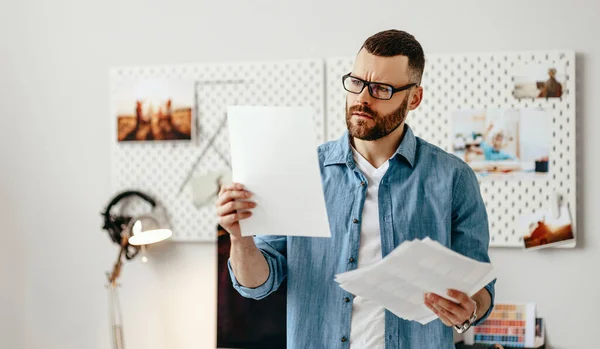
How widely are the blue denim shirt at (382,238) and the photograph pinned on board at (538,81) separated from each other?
0.96 m

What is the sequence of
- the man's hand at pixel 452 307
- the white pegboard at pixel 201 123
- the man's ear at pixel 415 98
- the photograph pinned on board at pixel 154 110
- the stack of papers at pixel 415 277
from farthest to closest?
1. the photograph pinned on board at pixel 154 110
2. the white pegboard at pixel 201 123
3. the man's ear at pixel 415 98
4. the man's hand at pixel 452 307
5. the stack of papers at pixel 415 277

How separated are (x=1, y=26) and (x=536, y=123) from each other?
6.39 ft

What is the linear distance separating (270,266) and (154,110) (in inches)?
52.3

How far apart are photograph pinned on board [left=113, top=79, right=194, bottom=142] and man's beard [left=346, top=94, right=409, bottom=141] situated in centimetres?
127

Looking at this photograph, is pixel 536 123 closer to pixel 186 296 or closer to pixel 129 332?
pixel 186 296

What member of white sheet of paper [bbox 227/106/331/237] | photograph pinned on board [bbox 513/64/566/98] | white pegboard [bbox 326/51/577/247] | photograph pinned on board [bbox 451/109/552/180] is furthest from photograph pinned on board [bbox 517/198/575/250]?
white sheet of paper [bbox 227/106/331/237]

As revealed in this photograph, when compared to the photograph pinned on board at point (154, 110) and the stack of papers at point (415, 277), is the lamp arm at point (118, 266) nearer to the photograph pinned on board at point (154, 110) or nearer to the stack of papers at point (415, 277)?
the photograph pinned on board at point (154, 110)

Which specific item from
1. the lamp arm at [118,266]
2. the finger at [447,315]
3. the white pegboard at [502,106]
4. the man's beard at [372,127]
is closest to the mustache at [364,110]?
the man's beard at [372,127]

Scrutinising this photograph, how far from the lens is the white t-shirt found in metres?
1.36

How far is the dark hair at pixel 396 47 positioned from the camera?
4.54ft

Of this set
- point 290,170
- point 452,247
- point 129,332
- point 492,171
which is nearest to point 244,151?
point 290,170

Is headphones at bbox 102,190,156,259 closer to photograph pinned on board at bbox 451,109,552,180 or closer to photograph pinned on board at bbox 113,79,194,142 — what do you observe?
photograph pinned on board at bbox 113,79,194,142

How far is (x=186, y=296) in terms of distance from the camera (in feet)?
8.50

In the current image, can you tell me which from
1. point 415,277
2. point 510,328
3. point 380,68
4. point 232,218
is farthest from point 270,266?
point 510,328
